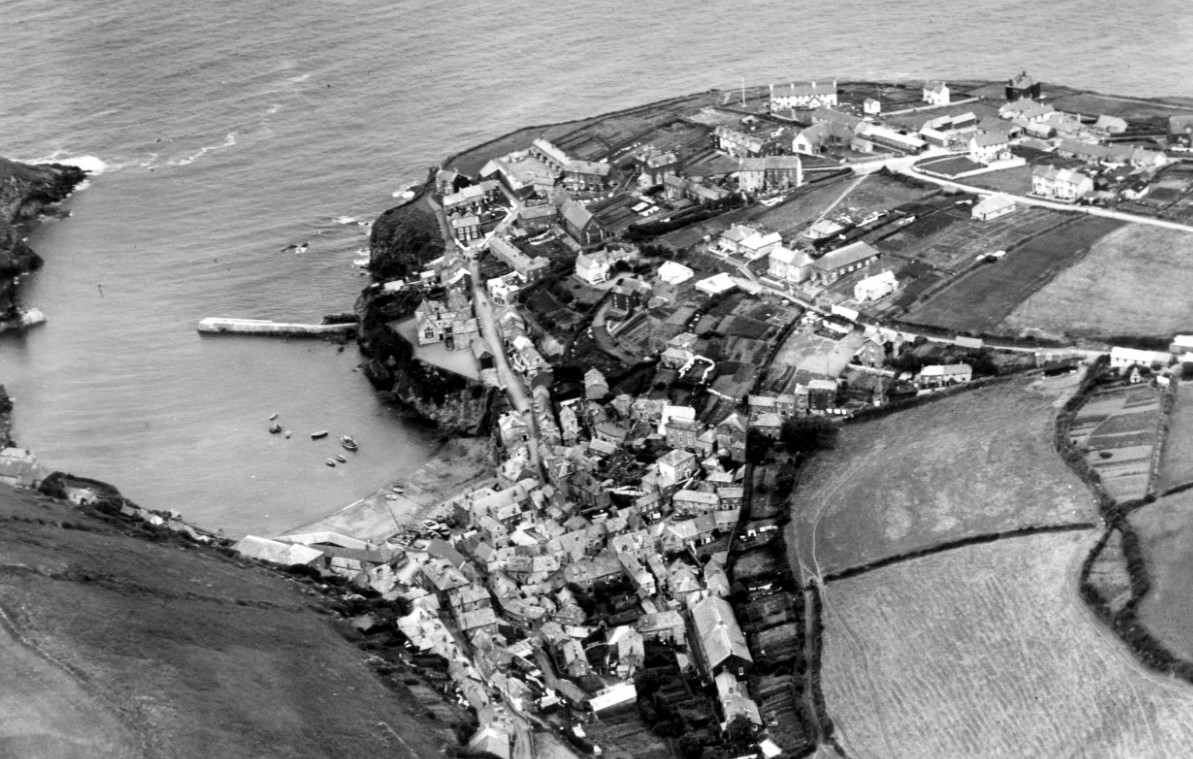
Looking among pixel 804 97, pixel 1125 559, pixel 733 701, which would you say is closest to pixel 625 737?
pixel 733 701

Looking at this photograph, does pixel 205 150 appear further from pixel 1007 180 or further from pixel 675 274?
pixel 1007 180

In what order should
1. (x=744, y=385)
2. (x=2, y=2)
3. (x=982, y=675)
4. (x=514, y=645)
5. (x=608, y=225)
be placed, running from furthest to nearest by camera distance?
(x=2, y=2) → (x=608, y=225) → (x=744, y=385) → (x=514, y=645) → (x=982, y=675)

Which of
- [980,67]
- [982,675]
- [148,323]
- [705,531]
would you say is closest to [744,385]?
[705,531]

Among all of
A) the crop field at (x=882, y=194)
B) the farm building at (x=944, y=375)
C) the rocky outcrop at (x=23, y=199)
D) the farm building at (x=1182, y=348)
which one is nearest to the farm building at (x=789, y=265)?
the crop field at (x=882, y=194)

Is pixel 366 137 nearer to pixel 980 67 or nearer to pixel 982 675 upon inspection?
pixel 980 67

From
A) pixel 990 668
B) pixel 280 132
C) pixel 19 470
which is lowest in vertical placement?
pixel 990 668

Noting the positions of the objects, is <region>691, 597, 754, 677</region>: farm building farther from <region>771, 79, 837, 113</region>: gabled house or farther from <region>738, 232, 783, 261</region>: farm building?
<region>771, 79, 837, 113</region>: gabled house

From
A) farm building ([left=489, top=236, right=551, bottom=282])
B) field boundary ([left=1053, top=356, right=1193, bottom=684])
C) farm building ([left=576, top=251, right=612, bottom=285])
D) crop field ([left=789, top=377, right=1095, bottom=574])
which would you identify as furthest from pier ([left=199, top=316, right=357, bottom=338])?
field boundary ([left=1053, top=356, right=1193, bottom=684])
